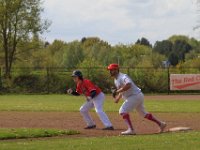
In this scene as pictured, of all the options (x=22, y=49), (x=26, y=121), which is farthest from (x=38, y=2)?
(x=26, y=121)

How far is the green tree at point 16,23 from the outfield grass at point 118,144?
4241 centimetres

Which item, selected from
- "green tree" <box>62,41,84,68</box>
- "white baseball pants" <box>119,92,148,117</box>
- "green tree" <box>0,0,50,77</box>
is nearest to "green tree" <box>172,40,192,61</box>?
"green tree" <box>62,41,84,68</box>

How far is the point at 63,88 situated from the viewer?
50.9 metres

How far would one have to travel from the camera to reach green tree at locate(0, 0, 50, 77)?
54.9m

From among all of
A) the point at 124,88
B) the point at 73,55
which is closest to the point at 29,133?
the point at 124,88

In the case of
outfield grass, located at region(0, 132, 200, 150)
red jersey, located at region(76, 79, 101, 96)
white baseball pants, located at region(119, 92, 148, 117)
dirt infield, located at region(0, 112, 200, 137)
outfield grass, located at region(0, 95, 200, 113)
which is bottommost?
outfield grass, located at region(0, 95, 200, 113)

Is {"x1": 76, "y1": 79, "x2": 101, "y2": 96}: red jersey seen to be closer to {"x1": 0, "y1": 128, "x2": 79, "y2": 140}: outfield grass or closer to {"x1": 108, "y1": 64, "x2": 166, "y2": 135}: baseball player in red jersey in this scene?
{"x1": 108, "y1": 64, "x2": 166, "y2": 135}: baseball player in red jersey

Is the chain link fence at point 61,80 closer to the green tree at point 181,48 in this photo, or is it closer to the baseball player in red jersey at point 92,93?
the baseball player in red jersey at point 92,93

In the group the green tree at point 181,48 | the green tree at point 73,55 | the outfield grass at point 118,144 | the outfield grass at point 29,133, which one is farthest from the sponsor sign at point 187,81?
the green tree at point 181,48

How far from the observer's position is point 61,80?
51125mm

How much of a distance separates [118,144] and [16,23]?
44485mm

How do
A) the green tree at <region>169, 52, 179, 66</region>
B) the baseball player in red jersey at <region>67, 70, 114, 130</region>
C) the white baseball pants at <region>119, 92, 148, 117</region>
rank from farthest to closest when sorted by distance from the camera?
the green tree at <region>169, 52, 179, 66</region> → the baseball player in red jersey at <region>67, 70, 114, 130</region> → the white baseball pants at <region>119, 92, 148, 117</region>

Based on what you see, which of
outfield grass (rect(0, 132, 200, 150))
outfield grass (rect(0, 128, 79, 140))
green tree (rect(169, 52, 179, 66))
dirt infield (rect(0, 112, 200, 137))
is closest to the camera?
outfield grass (rect(0, 132, 200, 150))

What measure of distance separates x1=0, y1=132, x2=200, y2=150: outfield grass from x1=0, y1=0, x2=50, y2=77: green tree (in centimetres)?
4241
